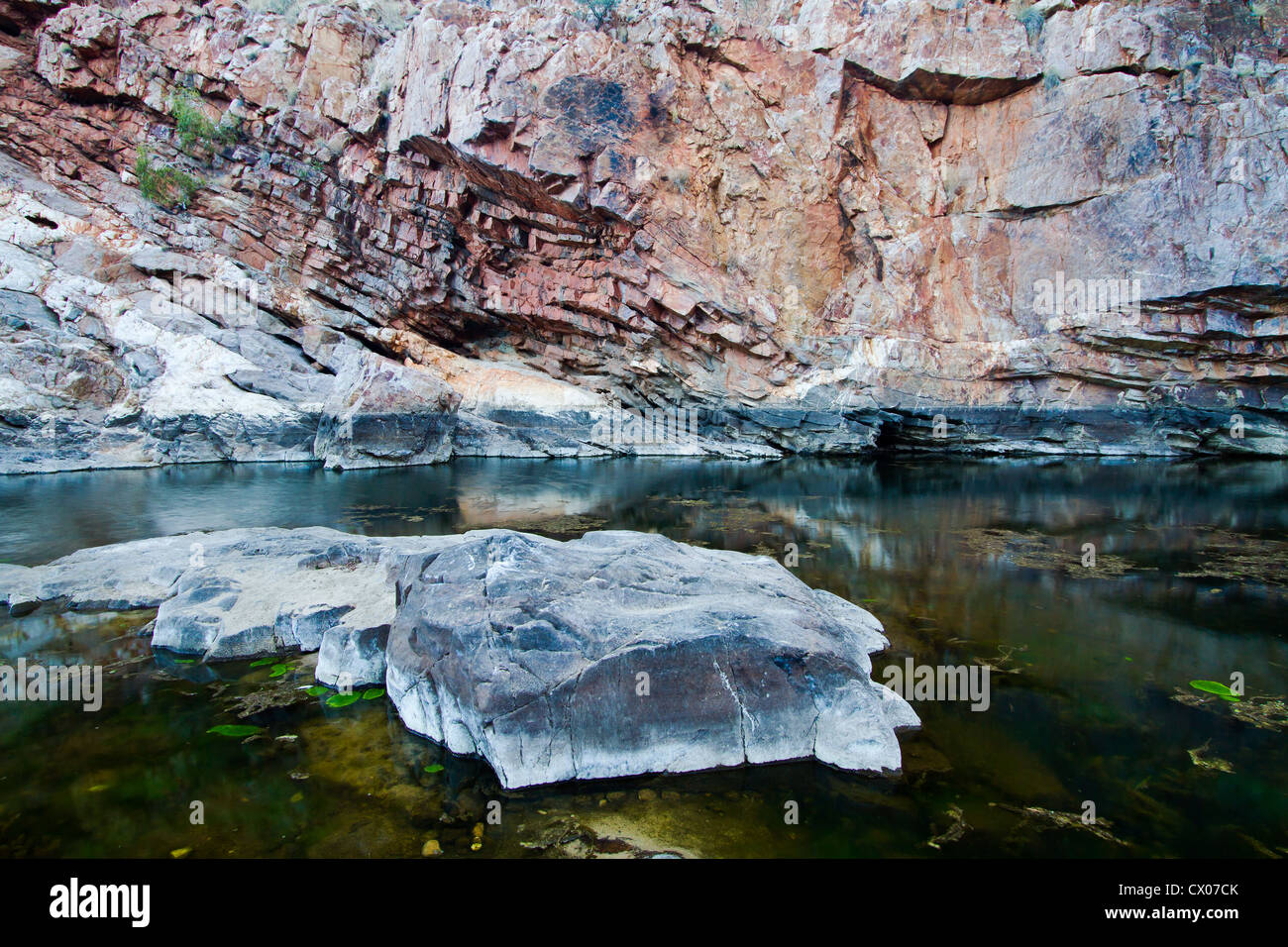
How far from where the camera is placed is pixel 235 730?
4.96 meters

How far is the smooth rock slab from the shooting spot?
14.4 ft

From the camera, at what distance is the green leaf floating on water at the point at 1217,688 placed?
5570mm

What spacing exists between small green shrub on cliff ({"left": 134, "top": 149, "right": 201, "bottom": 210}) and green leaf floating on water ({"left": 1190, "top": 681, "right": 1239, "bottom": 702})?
35473 mm

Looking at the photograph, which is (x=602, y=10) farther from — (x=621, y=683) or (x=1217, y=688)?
(x=1217, y=688)

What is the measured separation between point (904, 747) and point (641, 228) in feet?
73.4

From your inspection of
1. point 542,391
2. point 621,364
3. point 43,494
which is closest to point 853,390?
point 621,364

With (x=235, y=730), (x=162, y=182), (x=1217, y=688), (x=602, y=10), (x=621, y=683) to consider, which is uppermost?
(x=602, y=10)

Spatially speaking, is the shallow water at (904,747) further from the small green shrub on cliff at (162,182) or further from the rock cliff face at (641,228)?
the small green shrub on cliff at (162,182)

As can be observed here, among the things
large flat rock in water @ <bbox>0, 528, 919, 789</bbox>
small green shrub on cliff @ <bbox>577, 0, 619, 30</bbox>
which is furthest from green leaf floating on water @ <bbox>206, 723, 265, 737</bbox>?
small green shrub on cliff @ <bbox>577, 0, 619, 30</bbox>

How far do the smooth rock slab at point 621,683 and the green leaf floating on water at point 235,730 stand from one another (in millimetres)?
1041

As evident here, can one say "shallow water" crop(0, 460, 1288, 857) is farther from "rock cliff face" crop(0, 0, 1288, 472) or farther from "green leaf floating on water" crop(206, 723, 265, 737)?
"rock cliff face" crop(0, 0, 1288, 472)

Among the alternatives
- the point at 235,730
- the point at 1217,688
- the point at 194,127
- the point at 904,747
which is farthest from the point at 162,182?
the point at 1217,688

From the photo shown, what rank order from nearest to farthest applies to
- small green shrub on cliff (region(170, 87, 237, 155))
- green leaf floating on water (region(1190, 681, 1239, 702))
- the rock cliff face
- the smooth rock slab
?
the smooth rock slab, green leaf floating on water (region(1190, 681, 1239, 702)), the rock cliff face, small green shrub on cliff (region(170, 87, 237, 155))

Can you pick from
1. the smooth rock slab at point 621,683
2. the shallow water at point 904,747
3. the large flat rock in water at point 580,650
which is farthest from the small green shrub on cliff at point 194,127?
the smooth rock slab at point 621,683
